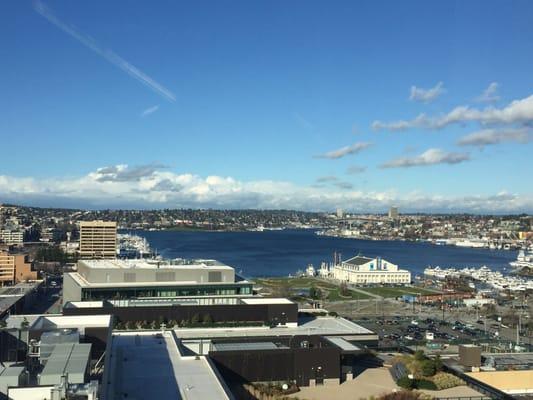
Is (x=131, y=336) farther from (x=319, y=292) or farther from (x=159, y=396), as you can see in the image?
(x=319, y=292)

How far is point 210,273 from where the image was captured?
24.7 meters

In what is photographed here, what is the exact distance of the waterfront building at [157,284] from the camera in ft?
78.0

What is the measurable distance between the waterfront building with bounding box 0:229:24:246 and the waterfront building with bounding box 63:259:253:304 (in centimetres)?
5375

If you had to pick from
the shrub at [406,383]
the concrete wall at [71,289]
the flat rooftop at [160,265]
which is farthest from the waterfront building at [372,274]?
Result: the shrub at [406,383]

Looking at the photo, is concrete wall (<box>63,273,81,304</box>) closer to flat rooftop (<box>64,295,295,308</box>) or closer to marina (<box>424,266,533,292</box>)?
flat rooftop (<box>64,295,295,308</box>)

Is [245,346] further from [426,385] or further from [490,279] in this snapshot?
[490,279]

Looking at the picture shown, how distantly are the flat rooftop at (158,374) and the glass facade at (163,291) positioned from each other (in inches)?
348

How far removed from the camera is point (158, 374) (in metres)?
11.8

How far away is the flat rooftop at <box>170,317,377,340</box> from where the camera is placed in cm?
1839

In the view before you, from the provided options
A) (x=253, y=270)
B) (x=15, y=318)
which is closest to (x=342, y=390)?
(x=15, y=318)

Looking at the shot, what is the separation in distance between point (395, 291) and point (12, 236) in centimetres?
5199

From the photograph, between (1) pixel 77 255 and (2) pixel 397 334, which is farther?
(1) pixel 77 255

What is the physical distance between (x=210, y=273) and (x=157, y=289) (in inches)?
86.3

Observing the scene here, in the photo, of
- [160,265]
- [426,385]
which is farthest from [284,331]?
[160,265]
